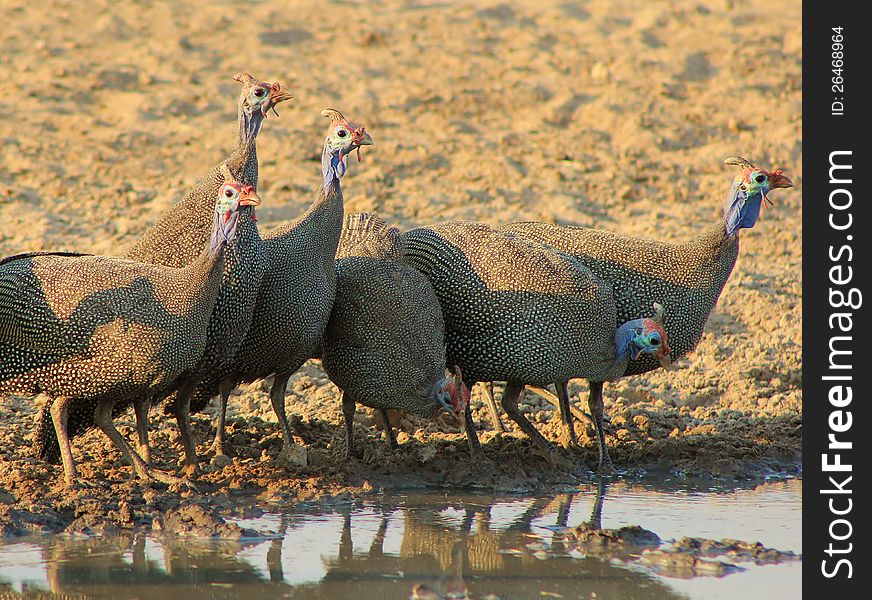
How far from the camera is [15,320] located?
554cm

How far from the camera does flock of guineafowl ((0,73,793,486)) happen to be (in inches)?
220

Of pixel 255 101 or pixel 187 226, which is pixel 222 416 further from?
pixel 255 101

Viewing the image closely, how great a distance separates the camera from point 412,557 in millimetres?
5301

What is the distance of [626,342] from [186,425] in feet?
6.66

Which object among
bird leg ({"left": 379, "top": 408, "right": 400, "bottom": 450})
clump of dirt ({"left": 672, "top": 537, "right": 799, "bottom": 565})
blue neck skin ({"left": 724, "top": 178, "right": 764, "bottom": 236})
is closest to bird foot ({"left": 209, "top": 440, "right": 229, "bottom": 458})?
bird leg ({"left": 379, "top": 408, "right": 400, "bottom": 450})

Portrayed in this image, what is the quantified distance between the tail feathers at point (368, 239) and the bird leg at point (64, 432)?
4.95 ft

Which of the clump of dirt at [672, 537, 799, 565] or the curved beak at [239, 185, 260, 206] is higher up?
the curved beak at [239, 185, 260, 206]

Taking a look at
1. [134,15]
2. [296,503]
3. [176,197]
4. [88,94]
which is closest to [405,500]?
[296,503]

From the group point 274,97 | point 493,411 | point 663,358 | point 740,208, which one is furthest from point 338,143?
point 740,208

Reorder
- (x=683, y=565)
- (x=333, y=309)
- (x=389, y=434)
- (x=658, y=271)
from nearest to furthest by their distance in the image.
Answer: (x=683, y=565) → (x=333, y=309) → (x=389, y=434) → (x=658, y=271)

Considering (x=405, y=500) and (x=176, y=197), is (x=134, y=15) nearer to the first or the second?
(x=176, y=197)

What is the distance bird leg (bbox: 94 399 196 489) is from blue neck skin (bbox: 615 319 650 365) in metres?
2.07

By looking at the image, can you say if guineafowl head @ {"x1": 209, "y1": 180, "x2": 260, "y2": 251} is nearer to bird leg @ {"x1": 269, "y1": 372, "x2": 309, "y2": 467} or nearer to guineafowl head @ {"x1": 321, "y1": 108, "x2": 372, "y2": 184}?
guineafowl head @ {"x1": 321, "y1": 108, "x2": 372, "y2": 184}

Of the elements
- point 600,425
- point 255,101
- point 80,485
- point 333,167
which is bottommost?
point 80,485
